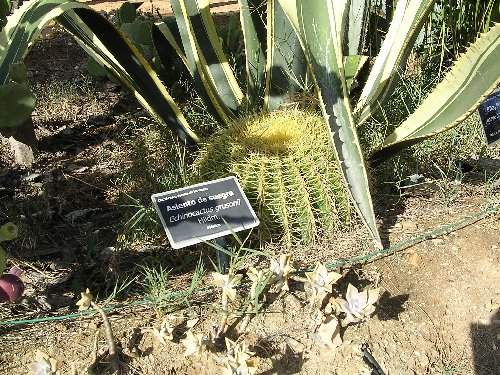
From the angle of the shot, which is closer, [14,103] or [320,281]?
[14,103]

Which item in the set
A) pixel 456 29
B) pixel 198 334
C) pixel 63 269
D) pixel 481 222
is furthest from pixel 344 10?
pixel 456 29

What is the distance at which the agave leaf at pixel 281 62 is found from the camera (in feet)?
7.04

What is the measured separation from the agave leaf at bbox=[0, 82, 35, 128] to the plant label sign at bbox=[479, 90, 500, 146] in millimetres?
1526

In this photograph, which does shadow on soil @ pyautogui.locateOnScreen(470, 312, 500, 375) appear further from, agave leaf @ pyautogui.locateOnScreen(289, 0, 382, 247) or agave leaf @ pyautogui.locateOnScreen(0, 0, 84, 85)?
agave leaf @ pyautogui.locateOnScreen(0, 0, 84, 85)

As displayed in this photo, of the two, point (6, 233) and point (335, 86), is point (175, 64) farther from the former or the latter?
point (6, 233)

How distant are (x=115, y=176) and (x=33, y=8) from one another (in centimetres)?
83

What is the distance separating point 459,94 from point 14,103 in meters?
1.17

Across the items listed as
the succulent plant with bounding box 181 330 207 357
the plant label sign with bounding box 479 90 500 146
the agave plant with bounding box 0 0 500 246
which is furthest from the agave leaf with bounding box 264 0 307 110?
the succulent plant with bounding box 181 330 207 357

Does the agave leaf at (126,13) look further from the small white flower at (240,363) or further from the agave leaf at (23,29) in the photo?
the small white flower at (240,363)

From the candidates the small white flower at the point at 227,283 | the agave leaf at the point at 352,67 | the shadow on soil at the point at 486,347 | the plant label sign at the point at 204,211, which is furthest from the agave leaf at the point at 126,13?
the shadow on soil at the point at 486,347

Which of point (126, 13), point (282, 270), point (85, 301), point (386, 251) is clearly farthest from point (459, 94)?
point (126, 13)

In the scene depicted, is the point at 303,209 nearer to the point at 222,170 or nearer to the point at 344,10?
the point at 222,170

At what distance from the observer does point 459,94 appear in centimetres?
186

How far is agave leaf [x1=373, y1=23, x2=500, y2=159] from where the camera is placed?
1787 millimetres
